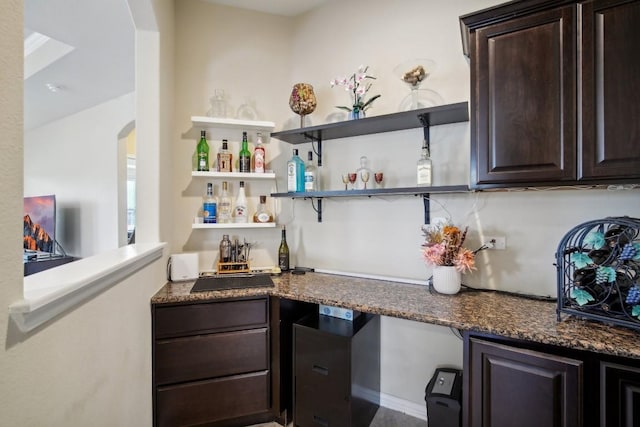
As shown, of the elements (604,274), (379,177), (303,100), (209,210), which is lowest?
(604,274)

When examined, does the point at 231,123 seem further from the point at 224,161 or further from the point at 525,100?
the point at 525,100

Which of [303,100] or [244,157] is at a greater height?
[303,100]

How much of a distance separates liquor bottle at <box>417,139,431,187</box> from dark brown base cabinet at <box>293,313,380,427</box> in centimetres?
93

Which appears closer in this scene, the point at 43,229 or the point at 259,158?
the point at 259,158

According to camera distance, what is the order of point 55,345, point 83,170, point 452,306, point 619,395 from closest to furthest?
point 55,345 < point 619,395 < point 452,306 < point 83,170

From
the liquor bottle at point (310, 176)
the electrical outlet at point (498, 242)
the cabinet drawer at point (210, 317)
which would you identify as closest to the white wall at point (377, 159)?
the electrical outlet at point (498, 242)

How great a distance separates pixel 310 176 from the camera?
216cm

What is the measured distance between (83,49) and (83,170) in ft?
6.59

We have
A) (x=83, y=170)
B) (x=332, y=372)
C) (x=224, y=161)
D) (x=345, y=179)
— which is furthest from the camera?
(x=83, y=170)

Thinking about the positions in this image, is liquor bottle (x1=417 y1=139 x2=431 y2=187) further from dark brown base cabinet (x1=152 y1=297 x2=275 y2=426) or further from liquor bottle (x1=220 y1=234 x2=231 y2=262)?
liquor bottle (x1=220 y1=234 x2=231 y2=262)

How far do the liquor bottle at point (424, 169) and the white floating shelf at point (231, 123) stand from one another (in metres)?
1.14

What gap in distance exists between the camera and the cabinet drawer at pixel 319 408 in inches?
64.0

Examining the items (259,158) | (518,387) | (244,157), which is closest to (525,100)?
(518,387)

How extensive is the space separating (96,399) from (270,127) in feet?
6.15
